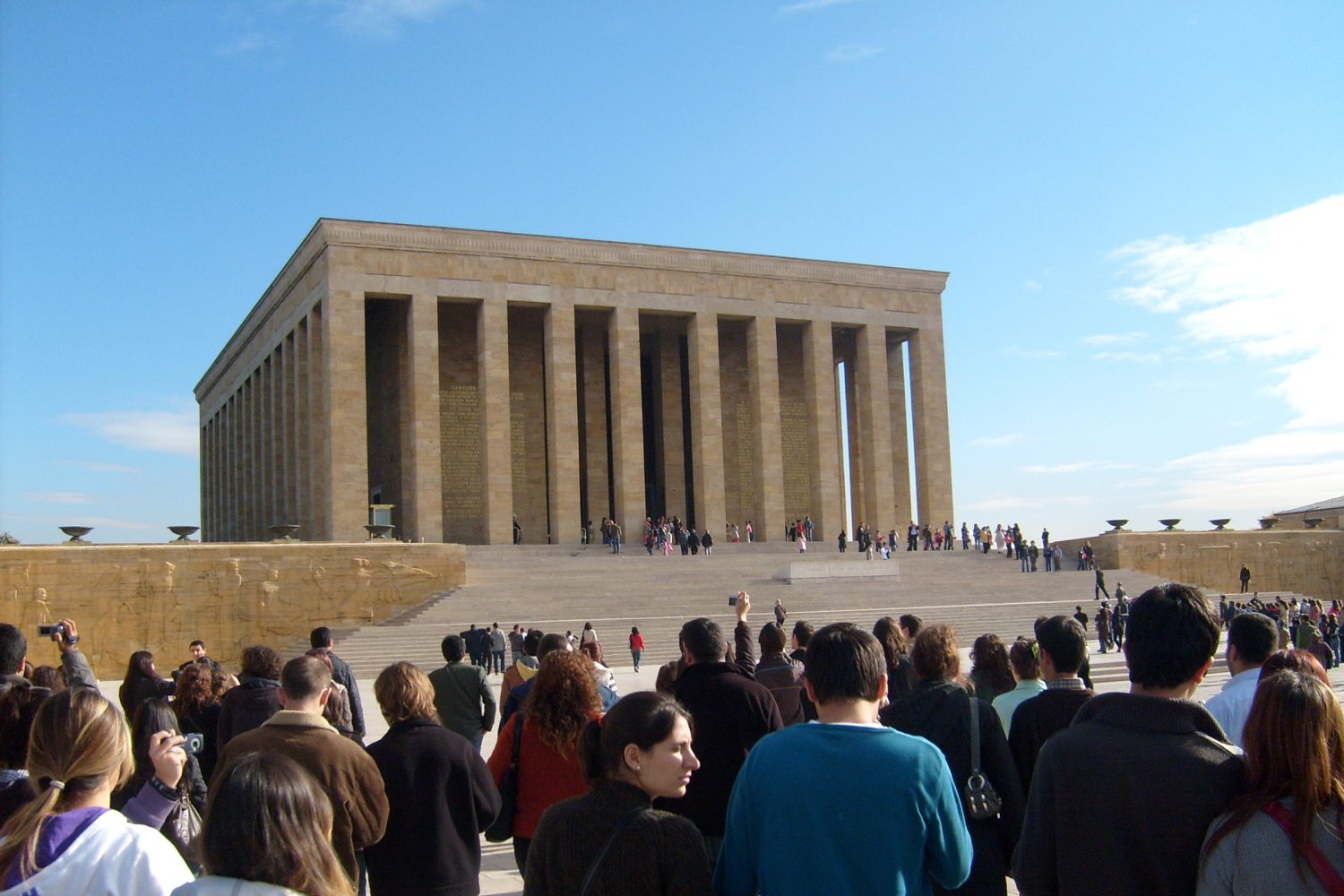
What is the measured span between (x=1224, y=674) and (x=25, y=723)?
58.4ft

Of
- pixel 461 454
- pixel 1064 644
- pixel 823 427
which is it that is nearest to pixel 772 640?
pixel 1064 644

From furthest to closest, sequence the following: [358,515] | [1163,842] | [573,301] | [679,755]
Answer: [573,301] → [358,515] → [679,755] → [1163,842]

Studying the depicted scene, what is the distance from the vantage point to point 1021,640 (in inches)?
214

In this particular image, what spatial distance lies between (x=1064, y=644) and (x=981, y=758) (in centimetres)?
79

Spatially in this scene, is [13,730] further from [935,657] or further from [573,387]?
[573,387]

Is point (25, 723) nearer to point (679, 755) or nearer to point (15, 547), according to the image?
point (679, 755)

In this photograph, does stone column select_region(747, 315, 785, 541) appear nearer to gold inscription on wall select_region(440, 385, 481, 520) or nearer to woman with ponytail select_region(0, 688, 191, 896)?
gold inscription on wall select_region(440, 385, 481, 520)

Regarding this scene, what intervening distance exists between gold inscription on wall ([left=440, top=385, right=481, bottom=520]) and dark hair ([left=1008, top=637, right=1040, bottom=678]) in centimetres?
3329

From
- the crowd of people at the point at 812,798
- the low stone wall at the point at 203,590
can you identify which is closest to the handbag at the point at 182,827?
the crowd of people at the point at 812,798

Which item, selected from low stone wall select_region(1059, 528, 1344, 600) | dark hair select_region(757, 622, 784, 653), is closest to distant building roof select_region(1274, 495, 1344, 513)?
low stone wall select_region(1059, 528, 1344, 600)

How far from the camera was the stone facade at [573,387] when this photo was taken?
1362 inches

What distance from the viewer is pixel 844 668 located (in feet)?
10.5

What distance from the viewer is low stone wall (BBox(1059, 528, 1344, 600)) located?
33344 millimetres

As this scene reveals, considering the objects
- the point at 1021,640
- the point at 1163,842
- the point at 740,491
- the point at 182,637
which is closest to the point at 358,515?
the point at 182,637
